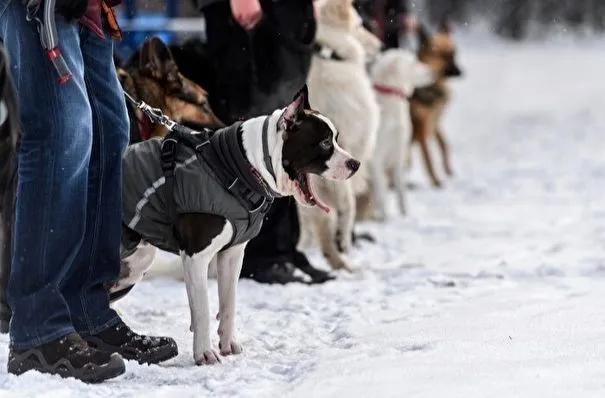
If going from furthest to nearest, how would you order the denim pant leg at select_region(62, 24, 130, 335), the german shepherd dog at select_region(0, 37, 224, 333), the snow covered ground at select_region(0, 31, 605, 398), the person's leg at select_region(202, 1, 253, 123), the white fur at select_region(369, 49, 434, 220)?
the white fur at select_region(369, 49, 434, 220) → the person's leg at select_region(202, 1, 253, 123) → the german shepherd dog at select_region(0, 37, 224, 333) → the denim pant leg at select_region(62, 24, 130, 335) → the snow covered ground at select_region(0, 31, 605, 398)

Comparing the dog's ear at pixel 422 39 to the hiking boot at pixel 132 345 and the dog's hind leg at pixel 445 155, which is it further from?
the hiking boot at pixel 132 345

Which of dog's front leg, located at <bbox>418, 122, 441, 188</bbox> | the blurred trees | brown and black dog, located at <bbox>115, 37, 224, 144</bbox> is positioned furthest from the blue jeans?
the blurred trees

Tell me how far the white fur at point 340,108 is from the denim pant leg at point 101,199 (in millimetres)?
2405

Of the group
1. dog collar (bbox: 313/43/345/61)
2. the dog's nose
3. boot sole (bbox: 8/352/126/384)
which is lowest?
→ dog collar (bbox: 313/43/345/61)

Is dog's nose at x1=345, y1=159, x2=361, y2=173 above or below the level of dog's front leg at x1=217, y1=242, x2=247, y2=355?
above

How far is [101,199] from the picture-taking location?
3279mm

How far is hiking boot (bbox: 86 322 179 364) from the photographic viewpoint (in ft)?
10.7

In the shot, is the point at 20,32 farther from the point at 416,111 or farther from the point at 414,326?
the point at 416,111

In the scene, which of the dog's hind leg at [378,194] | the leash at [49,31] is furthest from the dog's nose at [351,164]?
the dog's hind leg at [378,194]

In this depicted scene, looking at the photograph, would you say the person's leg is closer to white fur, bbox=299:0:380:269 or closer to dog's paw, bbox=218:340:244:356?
white fur, bbox=299:0:380:269

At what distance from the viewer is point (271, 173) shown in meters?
3.27

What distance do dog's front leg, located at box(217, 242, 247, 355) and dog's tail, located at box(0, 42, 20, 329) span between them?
2.54 feet

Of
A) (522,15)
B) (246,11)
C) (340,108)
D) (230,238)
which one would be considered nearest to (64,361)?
(230,238)

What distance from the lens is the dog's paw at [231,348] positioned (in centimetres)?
347
